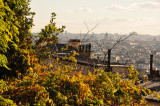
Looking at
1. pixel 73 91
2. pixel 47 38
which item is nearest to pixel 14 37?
pixel 47 38

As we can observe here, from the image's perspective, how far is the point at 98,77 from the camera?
Result: 17.2 feet

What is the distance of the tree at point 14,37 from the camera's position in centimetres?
601

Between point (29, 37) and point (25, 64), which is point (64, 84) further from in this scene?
point (29, 37)

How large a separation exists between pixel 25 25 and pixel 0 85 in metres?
4.04

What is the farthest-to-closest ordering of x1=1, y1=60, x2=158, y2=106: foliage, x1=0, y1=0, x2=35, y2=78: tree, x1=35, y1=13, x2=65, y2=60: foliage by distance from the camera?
1. x1=35, y1=13, x2=65, y2=60: foliage
2. x1=0, y1=0, x2=35, y2=78: tree
3. x1=1, y1=60, x2=158, y2=106: foliage

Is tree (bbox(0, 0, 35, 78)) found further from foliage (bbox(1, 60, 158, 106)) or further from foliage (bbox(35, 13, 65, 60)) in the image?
foliage (bbox(1, 60, 158, 106))

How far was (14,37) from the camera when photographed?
7.61 meters

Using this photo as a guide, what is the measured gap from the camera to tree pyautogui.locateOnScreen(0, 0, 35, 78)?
6007mm

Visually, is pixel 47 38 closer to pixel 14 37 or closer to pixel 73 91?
pixel 14 37

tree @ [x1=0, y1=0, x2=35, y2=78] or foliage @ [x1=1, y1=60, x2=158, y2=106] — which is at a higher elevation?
tree @ [x1=0, y1=0, x2=35, y2=78]

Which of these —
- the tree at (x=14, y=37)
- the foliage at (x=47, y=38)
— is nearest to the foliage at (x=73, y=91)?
the tree at (x=14, y=37)

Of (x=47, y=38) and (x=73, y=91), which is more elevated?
(x=47, y=38)

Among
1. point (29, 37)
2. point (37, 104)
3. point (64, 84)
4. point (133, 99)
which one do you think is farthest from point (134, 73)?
point (29, 37)

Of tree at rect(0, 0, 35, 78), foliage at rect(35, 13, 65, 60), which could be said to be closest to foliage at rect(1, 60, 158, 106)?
tree at rect(0, 0, 35, 78)
